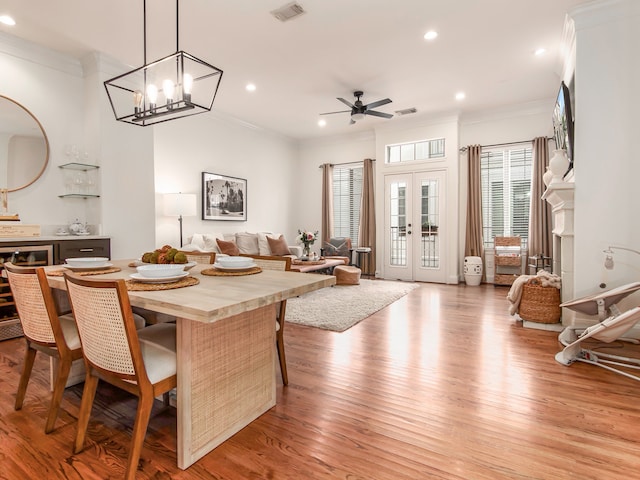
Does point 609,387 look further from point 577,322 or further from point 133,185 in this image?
point 133,185

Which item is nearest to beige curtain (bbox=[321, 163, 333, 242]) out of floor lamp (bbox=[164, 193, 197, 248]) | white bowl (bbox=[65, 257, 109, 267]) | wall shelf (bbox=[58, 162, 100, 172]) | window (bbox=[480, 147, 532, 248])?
window (bbox=[480, 147, 532, 248])

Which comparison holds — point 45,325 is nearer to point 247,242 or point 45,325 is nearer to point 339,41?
point 339,41

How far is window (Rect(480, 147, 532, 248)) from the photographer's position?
609 centimetres

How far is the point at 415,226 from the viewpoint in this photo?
6.80 m

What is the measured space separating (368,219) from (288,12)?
463 cm

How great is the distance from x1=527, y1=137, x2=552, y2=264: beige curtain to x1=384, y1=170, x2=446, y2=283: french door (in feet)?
4.67

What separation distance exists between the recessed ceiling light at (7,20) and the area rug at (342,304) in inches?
157

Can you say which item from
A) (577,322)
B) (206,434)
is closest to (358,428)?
(206,434)

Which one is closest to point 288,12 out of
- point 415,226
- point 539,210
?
point 415,226

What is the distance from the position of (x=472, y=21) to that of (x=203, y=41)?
2818 mm

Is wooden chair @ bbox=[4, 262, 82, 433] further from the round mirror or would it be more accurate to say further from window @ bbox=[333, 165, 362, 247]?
window @ bbox=[333, 165, 362, 247]

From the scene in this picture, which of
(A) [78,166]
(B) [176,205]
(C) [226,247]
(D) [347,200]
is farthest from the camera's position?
(D) [347,200]

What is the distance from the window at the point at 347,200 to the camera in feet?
25.3

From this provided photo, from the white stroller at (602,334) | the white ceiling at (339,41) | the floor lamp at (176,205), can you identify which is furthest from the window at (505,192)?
the floor lamp at (176,205)
